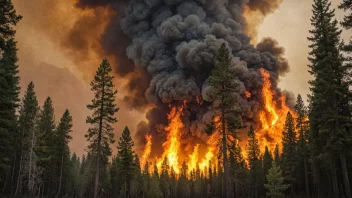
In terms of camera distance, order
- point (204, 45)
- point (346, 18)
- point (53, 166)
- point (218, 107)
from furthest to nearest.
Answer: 1. point (204, 45)
2. point (53, 166)
3. point (218, 107)
4. point (346, 18)

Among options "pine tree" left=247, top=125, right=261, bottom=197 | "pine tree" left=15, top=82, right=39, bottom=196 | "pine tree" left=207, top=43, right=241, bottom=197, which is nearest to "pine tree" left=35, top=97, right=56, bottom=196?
"pine tree" left=15, top=82, right=39, bottom=196

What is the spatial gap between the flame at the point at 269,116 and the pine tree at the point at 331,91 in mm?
54418

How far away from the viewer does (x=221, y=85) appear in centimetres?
2884

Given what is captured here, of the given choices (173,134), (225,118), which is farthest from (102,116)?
(173,134)

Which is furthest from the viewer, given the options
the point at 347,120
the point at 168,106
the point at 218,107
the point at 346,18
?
the point at 168,106

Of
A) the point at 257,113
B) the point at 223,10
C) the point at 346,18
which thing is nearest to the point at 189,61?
the point at 257,113

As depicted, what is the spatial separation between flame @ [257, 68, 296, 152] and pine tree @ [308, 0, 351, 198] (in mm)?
54418

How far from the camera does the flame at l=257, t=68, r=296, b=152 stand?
273 feet

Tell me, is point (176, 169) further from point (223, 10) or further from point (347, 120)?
point (347, 120)

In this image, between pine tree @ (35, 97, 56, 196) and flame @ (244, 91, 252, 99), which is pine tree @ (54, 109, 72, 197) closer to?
pine tree @ (35, 97, 56, 196)

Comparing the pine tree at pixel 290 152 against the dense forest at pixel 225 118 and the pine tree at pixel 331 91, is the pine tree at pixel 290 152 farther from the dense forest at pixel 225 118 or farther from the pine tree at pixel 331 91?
the pine tree at pixel 331 91

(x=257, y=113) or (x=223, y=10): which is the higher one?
(x=223, y=10)

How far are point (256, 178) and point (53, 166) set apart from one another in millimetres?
39738

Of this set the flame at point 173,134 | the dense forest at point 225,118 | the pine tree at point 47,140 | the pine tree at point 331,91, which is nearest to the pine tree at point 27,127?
the dense forest at point 225,118
